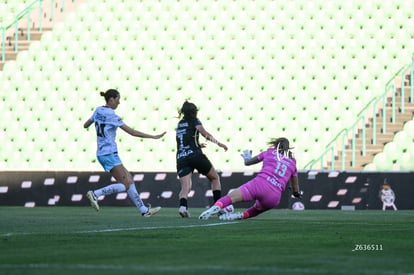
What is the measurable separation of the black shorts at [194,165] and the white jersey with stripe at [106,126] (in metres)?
1.03

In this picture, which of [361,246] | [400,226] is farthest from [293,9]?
[361,246]

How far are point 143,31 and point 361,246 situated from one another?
19.9 m

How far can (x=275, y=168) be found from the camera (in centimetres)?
1238

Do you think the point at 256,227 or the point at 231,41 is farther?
the point at 231,41

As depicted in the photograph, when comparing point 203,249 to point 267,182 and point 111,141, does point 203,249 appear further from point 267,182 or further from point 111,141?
point 111,141

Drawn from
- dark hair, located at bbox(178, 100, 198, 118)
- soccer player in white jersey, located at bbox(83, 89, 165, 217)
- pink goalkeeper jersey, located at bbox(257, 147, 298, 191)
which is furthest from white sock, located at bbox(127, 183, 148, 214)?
pink goalkeeper jersey, located at bbox(257, 147, 298, 191)

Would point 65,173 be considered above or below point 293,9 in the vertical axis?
below

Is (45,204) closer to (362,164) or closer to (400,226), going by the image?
(362,164)

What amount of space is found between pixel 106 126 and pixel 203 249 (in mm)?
6530

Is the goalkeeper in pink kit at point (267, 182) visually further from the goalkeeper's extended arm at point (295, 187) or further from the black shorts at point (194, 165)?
the black shorts at point (194, 165)

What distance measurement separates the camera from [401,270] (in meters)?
6.03

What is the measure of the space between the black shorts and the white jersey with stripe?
103cm

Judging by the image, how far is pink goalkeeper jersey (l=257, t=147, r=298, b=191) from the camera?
488 inches

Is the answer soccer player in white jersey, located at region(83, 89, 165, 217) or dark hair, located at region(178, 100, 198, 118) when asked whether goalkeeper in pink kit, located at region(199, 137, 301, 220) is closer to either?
soccer player in white jersey, located at region(83, 89, 165, 217)
